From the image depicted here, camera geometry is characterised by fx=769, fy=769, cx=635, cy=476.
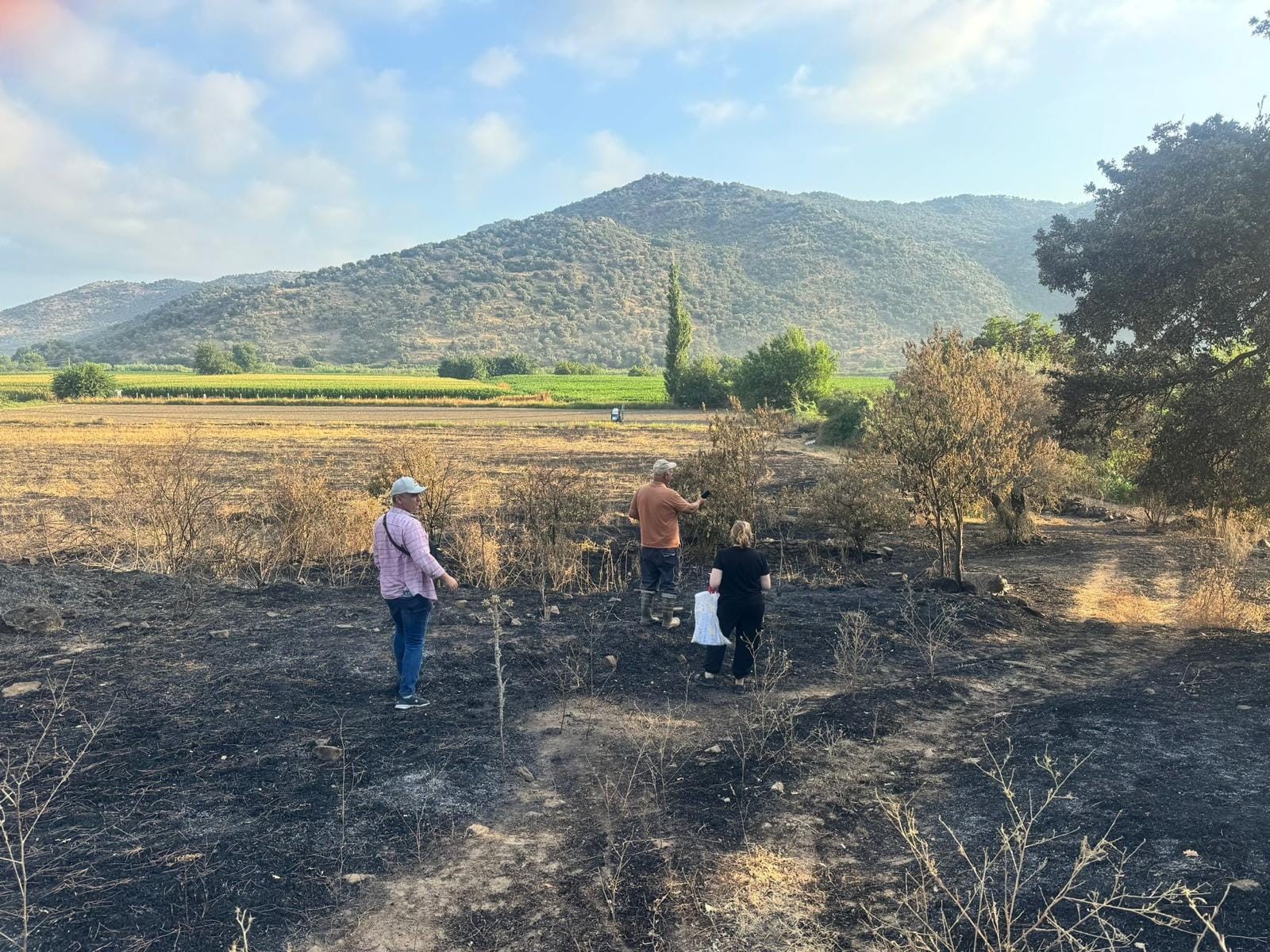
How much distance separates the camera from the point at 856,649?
758 cm

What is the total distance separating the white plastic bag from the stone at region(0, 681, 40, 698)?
587 centimetres

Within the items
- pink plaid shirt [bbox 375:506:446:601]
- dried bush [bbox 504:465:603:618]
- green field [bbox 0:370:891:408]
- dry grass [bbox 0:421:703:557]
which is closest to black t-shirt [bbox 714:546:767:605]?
pink plaid shirt [bbox 375:506:446:601]

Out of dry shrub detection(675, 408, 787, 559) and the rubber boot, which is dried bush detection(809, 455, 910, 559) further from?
the rubber boot

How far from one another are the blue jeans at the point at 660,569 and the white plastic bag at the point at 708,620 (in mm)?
1699

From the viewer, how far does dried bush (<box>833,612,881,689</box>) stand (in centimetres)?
776

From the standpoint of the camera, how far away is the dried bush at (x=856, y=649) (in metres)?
7.76

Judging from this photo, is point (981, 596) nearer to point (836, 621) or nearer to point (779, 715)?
point (836, 621)

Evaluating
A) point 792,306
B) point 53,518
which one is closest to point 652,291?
point 792,306

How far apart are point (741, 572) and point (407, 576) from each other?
298 centimetres

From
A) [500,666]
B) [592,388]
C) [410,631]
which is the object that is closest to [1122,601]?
[500,666]

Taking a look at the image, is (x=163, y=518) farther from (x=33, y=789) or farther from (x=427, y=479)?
(x=33, y=789)

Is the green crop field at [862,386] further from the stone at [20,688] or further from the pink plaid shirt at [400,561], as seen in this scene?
the stone at [20,688]

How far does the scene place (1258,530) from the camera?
14195 millimetres

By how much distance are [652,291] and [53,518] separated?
168 meters
